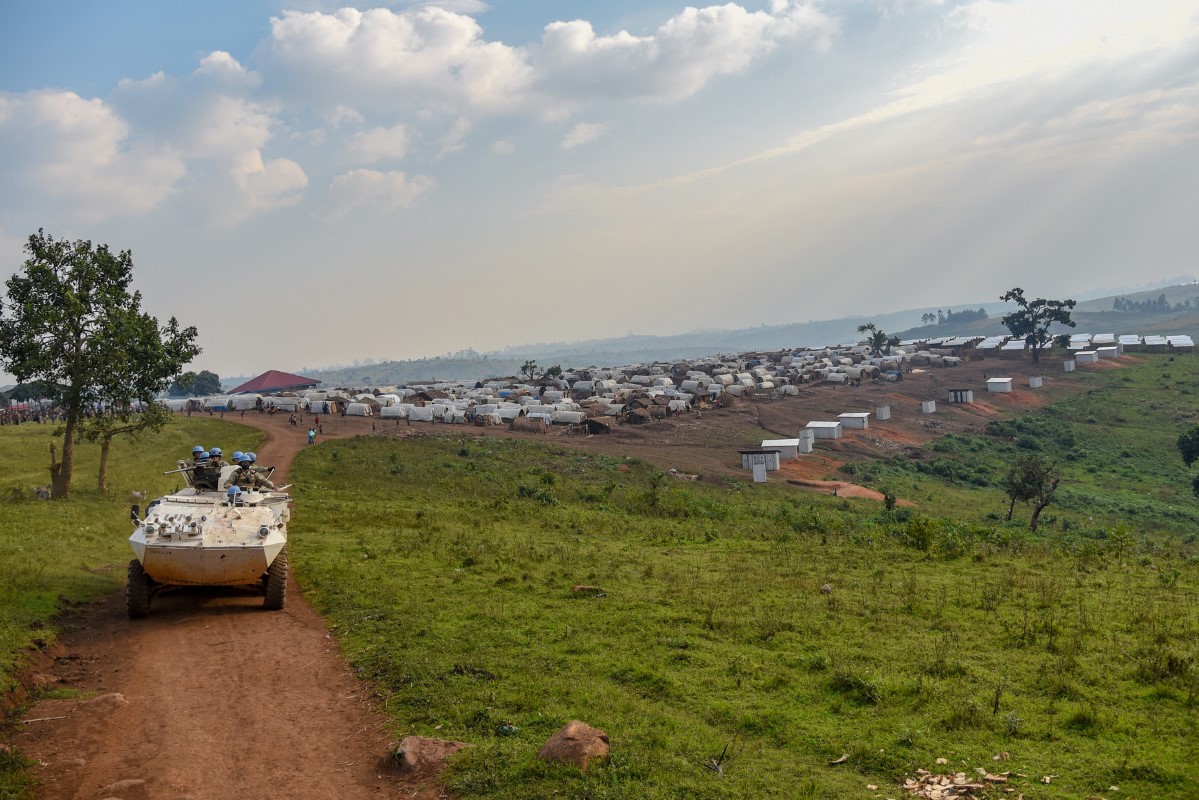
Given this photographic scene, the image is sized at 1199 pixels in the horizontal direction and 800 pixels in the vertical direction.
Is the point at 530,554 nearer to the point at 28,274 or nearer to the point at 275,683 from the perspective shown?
the point at 275,683

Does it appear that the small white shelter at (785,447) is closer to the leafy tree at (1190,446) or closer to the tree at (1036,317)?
the leafy tree at (1190,446)

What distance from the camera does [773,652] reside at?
507 inches

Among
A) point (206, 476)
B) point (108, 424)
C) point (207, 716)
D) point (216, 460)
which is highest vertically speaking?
point (108, 424)

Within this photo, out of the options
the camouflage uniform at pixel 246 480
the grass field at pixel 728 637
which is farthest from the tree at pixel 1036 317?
the camouflage uniform at pixel 246 480

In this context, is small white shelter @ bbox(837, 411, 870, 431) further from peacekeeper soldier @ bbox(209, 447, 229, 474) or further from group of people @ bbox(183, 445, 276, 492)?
peacekeeper soldier @ bbox(209, 447, 229, 474)

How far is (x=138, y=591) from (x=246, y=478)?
3513mm

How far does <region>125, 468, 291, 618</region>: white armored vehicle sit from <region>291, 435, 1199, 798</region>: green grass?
5.38ft

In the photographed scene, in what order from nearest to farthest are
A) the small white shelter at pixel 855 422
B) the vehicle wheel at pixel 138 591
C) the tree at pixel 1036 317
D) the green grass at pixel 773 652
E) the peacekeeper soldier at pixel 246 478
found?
the green grass at pixel 773 652, the vehicle wheel at pixel 138 591, the peacekeeper soldier at pixel 246 478, the small white shelter at pixel 855 422, the tree at pixel 1036 317

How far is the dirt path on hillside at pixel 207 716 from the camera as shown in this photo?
29.3 feet

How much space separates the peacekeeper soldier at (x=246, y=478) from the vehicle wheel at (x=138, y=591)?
8.82 feet

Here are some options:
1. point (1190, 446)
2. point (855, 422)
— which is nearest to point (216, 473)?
point (1190, 446)

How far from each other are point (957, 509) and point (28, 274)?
46.8 metres

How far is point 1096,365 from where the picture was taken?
11569 centimetres

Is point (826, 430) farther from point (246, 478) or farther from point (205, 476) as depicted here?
point (205, 476)
